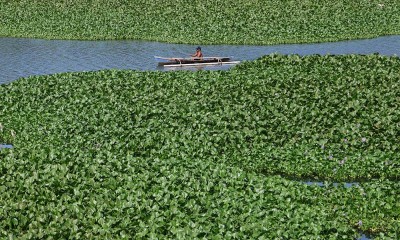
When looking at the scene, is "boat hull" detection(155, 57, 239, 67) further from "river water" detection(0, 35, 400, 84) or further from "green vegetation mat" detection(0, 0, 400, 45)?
"green vegetation mat" detection(0, 0, 400, 45)

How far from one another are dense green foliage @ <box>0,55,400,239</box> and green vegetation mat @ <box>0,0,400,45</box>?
51.9 ft

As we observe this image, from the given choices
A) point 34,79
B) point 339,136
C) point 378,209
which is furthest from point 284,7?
point 378,209

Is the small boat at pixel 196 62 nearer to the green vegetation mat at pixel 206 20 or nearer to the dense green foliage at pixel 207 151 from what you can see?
the dense green foliage at pixel 207 151

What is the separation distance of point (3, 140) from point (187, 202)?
38.5ft

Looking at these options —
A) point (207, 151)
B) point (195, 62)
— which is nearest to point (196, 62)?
point (195, 62)

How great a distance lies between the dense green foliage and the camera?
16.7 m

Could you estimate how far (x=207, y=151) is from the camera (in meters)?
22.8

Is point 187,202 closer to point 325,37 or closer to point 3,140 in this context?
point 3,140

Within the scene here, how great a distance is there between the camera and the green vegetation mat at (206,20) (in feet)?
161

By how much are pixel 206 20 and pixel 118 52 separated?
988cm

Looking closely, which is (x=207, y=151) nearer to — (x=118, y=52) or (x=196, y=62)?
(x=196, y=62)

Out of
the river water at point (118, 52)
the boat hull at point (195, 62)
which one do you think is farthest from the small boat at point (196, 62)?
the river water at point (118, 52)

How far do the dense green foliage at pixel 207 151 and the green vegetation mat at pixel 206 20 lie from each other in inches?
623

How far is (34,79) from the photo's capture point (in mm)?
32969
